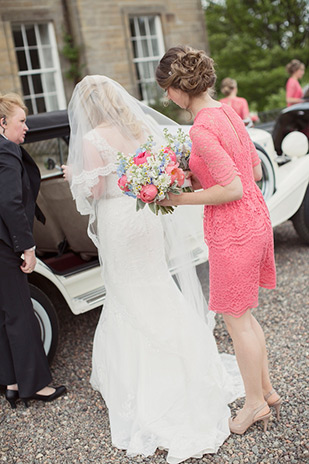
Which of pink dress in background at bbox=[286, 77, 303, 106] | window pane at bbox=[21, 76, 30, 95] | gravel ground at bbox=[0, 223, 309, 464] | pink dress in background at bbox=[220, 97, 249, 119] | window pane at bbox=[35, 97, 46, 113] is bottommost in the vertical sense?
gravel ground at bbox=[0, 223, 309, 464]

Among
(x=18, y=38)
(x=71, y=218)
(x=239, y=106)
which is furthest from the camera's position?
(x=18, y=38)

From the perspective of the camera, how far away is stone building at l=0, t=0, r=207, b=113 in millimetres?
12188

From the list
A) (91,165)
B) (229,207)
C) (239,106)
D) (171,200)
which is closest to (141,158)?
(171,200)

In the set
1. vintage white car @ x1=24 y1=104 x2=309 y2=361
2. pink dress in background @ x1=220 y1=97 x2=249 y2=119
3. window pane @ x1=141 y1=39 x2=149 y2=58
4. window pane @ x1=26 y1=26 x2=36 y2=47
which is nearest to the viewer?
vintage white car @ x1=24 y1=104 x2=309 y2=361

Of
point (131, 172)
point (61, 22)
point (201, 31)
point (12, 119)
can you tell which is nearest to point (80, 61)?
point (61, 22)

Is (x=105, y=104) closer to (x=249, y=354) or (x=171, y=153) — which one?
(x=171, y=153)

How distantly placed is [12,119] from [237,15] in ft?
91.6

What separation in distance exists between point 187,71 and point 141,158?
46 cm

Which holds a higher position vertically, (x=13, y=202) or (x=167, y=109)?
(x=167, y=109)

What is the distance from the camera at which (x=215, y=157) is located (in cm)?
238

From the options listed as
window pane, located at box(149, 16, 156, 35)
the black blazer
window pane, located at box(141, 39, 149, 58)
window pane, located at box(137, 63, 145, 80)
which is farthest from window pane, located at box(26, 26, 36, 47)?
the black blazer

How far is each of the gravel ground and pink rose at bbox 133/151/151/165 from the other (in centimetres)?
155

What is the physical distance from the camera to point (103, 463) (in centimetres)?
279

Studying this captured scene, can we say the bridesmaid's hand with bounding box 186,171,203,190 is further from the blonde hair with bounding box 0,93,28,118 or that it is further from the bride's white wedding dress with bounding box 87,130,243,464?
the blonde hair with bounding box 0,93,28,118
